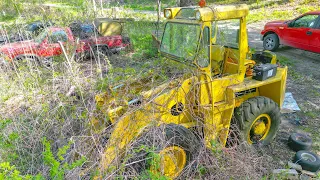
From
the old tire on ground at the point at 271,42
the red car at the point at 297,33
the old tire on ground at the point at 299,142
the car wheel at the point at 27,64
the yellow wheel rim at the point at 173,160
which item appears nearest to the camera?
the yellow wheel rim at the point at 173,160

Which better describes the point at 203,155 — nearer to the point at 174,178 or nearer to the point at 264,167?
the point at 174,178

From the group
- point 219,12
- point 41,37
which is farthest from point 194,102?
point 41,37

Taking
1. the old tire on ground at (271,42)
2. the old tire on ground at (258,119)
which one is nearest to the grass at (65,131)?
the old tire on ground at (258,119)

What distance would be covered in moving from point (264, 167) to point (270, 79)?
1482 mm

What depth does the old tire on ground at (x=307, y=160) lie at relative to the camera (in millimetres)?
3732

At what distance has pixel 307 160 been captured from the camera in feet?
12.5

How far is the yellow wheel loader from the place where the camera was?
3096 mm

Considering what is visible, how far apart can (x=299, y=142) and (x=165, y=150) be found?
8.61ft

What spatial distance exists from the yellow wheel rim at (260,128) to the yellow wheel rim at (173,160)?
1.49 metres

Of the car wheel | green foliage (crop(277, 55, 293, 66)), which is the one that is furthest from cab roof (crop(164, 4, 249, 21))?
green foliage (crop(277, 55, 293, 66))

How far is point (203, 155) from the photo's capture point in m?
3.34

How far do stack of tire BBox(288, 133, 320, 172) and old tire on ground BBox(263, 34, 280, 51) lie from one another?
244 inches

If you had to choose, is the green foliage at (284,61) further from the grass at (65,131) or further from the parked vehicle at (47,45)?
the parked vehicle at (47,45)

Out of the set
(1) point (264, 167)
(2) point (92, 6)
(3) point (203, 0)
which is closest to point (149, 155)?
(1) point (264, 167)
